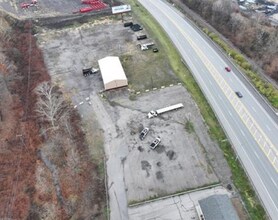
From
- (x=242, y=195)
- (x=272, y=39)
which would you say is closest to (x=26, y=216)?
(x=242, y=195)

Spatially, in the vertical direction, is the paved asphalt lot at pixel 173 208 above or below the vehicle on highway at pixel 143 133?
below

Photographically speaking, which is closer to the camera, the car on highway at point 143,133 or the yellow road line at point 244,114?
the yellow road line at point 244,114

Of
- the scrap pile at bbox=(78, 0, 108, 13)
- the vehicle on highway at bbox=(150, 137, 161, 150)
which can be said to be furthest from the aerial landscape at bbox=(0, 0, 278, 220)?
the scrap pile at bbox=(78, 0, 108, 13)

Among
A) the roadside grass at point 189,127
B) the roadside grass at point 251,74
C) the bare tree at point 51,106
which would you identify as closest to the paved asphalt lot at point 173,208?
the roadside grass at point 189,127

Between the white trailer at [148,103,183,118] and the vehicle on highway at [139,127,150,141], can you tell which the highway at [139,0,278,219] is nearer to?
the white trailer at [148,103,183,118]

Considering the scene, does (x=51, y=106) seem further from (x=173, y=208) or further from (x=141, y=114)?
(x=173, y=208)

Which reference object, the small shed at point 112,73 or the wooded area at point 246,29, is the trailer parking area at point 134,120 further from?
the wooded area at point 246,29
